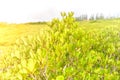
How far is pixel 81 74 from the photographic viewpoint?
707cm

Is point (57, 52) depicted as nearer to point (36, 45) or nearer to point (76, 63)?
point (76, 63)

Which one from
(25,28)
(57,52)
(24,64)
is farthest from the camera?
(25,28)

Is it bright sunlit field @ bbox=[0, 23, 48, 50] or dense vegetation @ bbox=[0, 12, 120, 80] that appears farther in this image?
bright sunlit field @ bbox=[0, 23, 48, 50]

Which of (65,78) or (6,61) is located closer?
(65,78)

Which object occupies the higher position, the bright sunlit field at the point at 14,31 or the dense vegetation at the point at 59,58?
the dense vegetation at the point at 59,58

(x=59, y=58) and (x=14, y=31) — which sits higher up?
(x=59, y=58)

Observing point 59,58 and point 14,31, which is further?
point 14,31

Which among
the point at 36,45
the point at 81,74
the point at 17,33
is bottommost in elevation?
the point at 17,33

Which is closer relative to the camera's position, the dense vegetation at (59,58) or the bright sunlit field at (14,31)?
the dense vegetation at (59,58)

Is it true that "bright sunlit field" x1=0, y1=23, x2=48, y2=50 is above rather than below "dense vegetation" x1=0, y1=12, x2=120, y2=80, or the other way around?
below

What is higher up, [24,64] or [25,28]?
[24,64]

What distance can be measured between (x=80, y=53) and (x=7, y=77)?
78.4 inches

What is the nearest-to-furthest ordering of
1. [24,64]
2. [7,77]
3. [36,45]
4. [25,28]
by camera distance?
[24,64], [7,77], [36,45], [25,28]

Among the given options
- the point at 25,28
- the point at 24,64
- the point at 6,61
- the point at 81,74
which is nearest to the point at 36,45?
the point at 6,61
